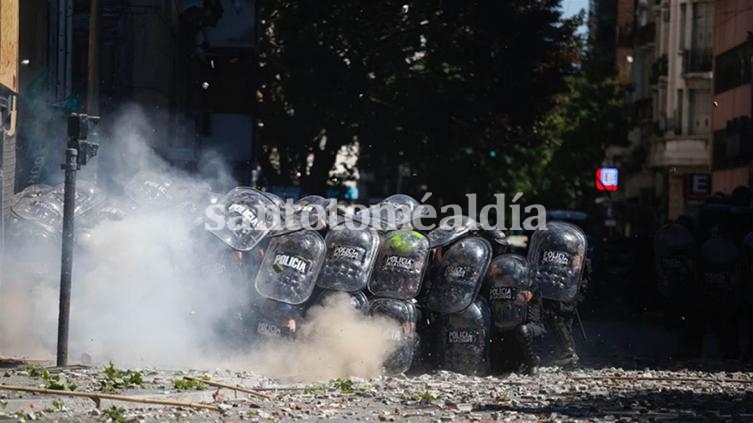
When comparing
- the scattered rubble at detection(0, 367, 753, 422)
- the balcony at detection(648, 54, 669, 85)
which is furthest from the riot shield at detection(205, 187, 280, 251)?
the balcony at detection(648, 54, 669, 85)

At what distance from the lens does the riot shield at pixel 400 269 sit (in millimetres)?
15344

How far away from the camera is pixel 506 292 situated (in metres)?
15.7

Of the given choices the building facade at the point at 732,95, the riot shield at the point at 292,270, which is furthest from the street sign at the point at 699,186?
the riot shield at the point at 292,270

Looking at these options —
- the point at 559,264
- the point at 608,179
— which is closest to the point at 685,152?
the point at 608,179

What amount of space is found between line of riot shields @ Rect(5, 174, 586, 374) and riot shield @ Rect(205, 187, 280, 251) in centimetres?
1

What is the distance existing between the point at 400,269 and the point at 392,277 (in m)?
0.12

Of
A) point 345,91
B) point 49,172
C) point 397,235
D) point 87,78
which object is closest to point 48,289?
point 397,235

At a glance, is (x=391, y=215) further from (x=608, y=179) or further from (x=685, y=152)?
(x=685, y=152)

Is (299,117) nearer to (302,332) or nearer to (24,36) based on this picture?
(24,36)

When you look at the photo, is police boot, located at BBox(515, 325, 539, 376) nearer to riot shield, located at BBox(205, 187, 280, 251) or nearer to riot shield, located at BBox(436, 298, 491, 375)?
riot shield, located at BBox(436, 298, 491, 375)

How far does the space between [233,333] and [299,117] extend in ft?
65.4

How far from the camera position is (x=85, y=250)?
53.7ft

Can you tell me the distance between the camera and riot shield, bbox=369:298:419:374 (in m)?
15.2

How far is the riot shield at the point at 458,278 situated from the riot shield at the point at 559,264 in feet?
4.32
